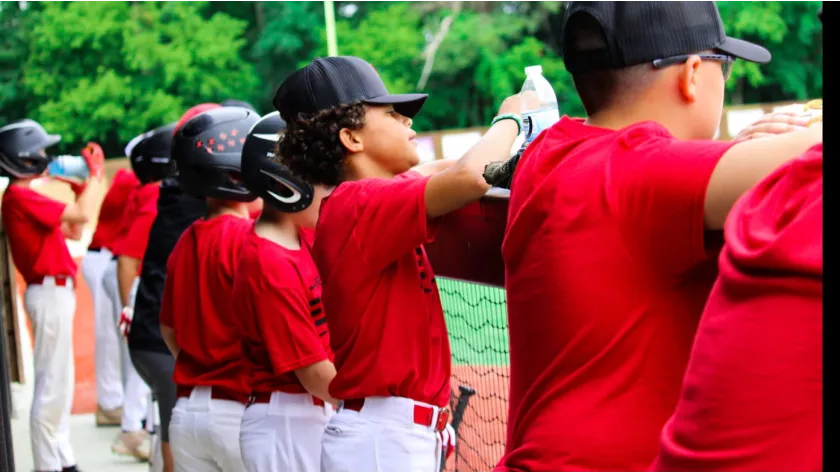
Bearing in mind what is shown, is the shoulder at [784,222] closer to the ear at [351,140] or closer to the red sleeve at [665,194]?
the red sleeve at [665,194]

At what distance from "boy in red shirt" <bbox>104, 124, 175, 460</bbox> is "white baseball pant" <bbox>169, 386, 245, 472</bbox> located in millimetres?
2079

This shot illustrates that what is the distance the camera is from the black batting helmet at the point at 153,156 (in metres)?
8.01

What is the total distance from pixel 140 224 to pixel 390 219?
5.13 m

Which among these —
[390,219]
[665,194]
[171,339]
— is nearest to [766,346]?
[665,194]

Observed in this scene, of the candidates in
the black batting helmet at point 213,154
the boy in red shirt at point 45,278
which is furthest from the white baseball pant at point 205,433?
the boy in red shirt at point 45,278

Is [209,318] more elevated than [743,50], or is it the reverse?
[743,50]

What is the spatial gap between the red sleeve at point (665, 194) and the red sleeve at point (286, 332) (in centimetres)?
231

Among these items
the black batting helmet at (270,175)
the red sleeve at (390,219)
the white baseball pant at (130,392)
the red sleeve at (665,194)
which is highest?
the red sleeve at (665,194)

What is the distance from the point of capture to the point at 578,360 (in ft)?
5.96

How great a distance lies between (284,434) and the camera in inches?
164

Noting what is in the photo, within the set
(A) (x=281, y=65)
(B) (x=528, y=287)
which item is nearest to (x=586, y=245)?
(B) (x=528, y=287)

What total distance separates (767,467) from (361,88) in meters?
2.56

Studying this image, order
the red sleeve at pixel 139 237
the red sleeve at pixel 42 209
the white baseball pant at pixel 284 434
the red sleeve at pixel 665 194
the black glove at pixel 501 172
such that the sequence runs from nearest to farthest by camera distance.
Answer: the red sleeve at pixel 665 194
the black glove at pixel 501 172
the white baseball pant at pixel 284 434
the red sleeve at pixel 139 237
the red sleeve at pixel 42 209

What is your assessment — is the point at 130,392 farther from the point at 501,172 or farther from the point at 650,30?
the point at 650,30
